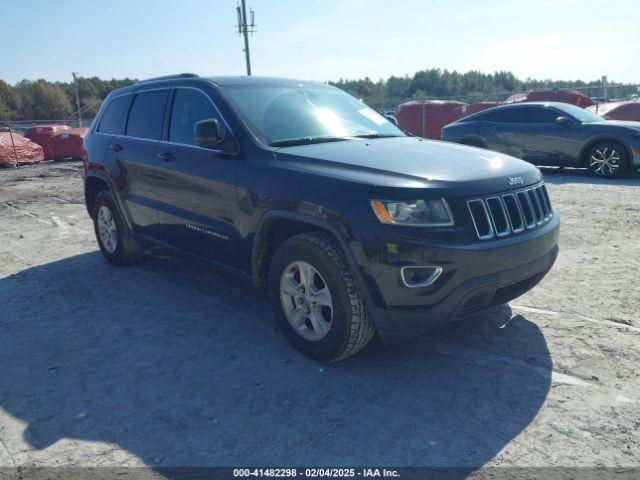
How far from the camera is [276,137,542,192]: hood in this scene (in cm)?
314

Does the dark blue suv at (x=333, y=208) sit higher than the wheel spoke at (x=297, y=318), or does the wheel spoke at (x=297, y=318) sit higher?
the dark blue suv at (x=333, y=208)

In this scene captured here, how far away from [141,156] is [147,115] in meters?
0.40

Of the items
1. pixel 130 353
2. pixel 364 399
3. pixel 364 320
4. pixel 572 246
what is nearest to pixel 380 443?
pixel 364 399

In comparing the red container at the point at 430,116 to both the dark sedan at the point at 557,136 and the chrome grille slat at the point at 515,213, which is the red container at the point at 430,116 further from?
the chrome grille slat at the point at 515,213

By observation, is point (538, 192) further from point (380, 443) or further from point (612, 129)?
point (612, 129)

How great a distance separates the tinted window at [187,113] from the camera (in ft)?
14.1

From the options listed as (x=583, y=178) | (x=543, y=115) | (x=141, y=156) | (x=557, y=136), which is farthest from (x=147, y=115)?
(x=543, y=115)

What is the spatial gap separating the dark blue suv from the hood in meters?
0.01

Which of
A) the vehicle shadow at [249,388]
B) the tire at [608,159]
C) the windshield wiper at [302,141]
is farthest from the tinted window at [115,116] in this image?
the tire at [608,159]

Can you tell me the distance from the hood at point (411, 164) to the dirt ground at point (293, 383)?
1167 mm

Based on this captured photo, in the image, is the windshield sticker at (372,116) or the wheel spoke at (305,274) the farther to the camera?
the windshield sticker at (372,116)

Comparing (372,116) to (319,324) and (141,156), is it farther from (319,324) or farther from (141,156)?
→ (319,324)

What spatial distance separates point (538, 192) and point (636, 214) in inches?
180

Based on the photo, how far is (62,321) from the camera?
4.46 meters
